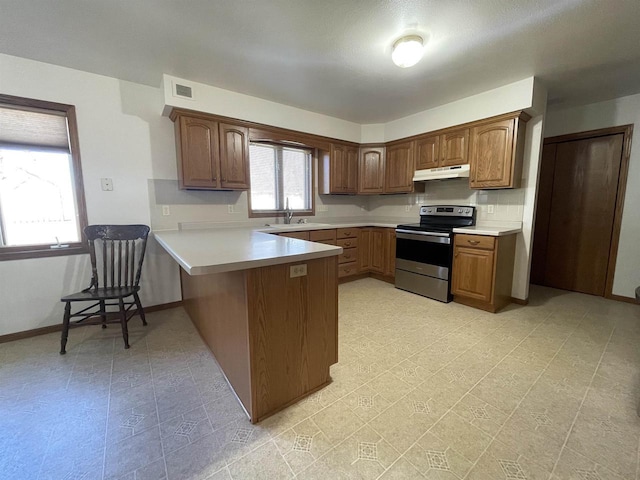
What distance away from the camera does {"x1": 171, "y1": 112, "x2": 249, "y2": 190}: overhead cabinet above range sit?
2.69 m

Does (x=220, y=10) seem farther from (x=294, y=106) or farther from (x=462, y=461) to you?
(x=462, y=461)

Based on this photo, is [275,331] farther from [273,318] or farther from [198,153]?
[198,153]

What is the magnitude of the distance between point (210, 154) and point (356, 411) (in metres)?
→ 2.66

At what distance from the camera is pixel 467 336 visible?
2.34 metres

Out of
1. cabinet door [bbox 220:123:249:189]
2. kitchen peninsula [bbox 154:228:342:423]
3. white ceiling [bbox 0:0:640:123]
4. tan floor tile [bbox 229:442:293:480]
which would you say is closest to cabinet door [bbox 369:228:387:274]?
white ceiling [bbox 0:0:640:123]

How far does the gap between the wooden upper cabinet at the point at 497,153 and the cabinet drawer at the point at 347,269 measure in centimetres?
184

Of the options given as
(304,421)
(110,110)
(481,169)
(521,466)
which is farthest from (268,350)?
(481,169)

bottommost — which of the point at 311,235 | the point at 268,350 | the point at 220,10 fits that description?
the point at 268,350

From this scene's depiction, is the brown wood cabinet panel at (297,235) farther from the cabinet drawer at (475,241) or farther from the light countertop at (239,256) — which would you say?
the cabinet drawer at (475,241)

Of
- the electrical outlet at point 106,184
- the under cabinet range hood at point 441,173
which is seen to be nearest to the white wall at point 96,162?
the electrical outlet at point 106,184

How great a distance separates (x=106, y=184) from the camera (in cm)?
259

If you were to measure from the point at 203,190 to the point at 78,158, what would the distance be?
1.09 m

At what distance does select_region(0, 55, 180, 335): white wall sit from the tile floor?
0.39 metres

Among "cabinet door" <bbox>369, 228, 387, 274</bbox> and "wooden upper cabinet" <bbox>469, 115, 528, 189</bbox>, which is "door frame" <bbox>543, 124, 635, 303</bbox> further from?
"cabinet door" <bbox>369, 228, 387, 274</bbox>
